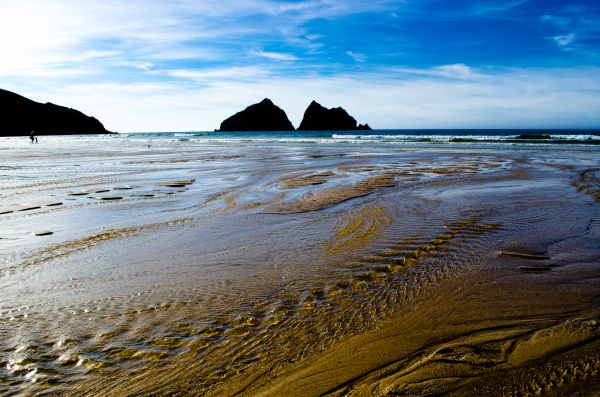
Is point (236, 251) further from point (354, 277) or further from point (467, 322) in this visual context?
point (467, 322)

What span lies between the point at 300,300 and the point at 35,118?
185 meters

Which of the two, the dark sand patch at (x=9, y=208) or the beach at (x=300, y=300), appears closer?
the beach at (x=300, y=300)

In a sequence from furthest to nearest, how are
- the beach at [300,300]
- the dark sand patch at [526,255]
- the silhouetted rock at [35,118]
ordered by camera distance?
the silhouetted rock at [35,118] → the dark sand patch at [526,255] → the beach at [300,300]

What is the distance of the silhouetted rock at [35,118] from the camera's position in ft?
461

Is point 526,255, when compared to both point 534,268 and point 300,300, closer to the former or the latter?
point 534,268

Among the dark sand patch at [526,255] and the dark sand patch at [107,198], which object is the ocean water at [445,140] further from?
the dark sand patch at [526,255]

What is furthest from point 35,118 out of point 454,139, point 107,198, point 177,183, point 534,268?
point 534,268

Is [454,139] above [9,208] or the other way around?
above

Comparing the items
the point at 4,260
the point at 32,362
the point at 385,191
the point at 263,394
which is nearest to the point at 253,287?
the point at 263,394

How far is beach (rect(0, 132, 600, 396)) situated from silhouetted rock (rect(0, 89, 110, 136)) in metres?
166

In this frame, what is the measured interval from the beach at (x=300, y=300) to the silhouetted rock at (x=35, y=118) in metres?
166

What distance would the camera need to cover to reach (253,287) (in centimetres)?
551

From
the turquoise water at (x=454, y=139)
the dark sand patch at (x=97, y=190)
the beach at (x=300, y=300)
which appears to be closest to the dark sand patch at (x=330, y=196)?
the beach at (x=300, y=300)

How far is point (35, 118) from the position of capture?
152 metres
